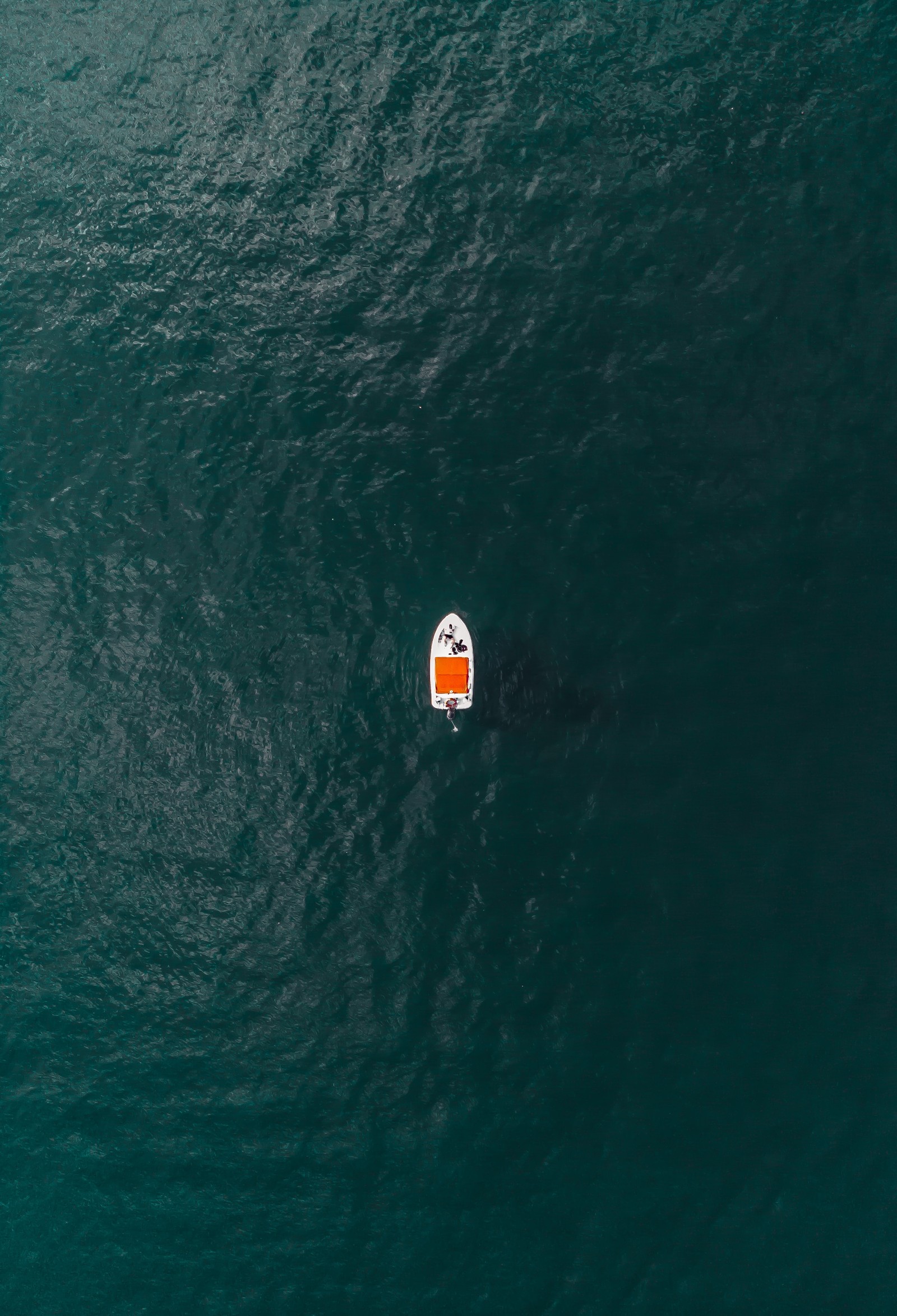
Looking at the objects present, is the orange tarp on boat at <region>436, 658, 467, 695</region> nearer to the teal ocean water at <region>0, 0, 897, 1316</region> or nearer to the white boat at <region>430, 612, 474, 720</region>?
the white boat at <region>430, 612, 474, 720</region>

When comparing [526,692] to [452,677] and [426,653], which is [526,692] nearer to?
[452,677]

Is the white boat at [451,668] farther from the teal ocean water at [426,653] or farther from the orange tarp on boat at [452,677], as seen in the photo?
the teal ocean water at [426,653]

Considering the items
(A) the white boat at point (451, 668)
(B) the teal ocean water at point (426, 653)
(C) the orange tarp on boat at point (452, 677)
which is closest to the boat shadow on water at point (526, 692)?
(B) the teal ocean water at point (426, 653)

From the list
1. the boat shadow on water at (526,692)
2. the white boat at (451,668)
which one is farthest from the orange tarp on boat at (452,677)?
the boat shadow on water at (526,692)

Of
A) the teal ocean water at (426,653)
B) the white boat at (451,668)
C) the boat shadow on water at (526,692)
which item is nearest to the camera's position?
the teal ocean water at (426,653)

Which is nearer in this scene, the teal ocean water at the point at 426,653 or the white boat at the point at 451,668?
the teal ocean water at the point at 426,653

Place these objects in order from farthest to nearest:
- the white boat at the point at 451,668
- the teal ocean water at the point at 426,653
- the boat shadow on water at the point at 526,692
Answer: the white boat at the point at 451,668 → the boat shadow on water at the point at 526,692 → the teal ocean water at the point at 426,653

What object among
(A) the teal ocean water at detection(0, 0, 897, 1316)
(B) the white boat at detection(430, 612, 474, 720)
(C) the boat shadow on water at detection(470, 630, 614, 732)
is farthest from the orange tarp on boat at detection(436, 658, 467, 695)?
(A) the teal ocean water at detection(0, 0, 897, 1316)

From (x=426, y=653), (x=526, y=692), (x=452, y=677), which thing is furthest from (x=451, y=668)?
(x=526, y=692)
